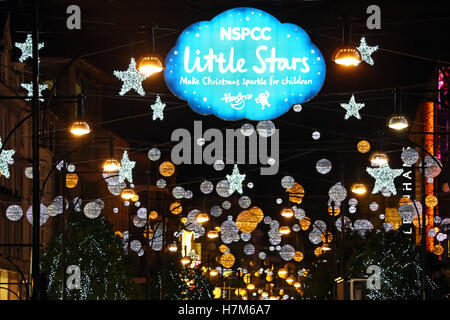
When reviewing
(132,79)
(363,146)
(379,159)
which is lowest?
(379,159)

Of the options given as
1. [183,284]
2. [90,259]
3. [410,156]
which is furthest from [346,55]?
[183,284]

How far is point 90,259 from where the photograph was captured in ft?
144

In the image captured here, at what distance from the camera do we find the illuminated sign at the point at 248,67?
600 inches

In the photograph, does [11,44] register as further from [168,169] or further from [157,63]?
[157,63]

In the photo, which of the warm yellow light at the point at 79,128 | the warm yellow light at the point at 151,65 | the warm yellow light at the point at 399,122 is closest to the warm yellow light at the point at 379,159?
the warm yellow light at the point at 399,122

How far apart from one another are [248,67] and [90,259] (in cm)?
2994

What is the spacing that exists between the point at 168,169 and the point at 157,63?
26.0m

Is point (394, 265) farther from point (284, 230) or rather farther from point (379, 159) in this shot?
point (379, 159)

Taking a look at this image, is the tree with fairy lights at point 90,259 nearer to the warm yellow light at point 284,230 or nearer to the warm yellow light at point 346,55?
the warm yellow light at point 284,230

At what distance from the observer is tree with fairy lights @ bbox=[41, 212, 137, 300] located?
141ft

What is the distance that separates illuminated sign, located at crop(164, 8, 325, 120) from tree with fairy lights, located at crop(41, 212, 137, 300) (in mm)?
27966

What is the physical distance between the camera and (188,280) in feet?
212

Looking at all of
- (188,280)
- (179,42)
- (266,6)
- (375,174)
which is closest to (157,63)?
(179,42)
